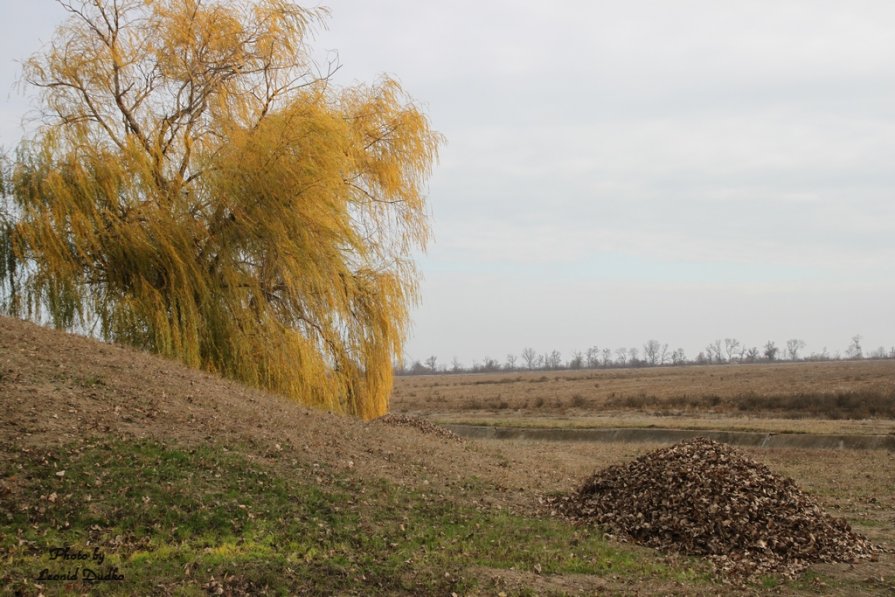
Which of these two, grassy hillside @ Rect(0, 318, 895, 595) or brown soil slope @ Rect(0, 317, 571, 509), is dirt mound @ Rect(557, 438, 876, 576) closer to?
grassy hillside @ Rect(0, 318, 895, 595)

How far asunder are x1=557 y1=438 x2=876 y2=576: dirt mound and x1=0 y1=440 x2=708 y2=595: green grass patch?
0.80 m

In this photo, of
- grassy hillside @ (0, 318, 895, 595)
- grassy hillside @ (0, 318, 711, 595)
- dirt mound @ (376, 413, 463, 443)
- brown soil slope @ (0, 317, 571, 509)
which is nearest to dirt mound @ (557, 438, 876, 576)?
grassy hillside @ (0, 318, 895, 595)

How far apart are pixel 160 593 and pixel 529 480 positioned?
7806 mm

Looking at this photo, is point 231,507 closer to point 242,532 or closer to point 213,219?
point 242,532

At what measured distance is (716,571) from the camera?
899 centimetres

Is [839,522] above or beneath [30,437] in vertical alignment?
beneath

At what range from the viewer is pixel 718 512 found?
10.4 metres

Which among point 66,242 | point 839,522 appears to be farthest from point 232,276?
point 839,522

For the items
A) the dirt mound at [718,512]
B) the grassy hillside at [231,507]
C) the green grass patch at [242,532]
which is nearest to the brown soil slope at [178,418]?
the grassy hillside at [231,507]

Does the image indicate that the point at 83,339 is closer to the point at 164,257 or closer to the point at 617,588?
the point at 164,257

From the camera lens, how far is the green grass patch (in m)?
7.44

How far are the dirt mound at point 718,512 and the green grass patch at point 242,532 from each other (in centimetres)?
80

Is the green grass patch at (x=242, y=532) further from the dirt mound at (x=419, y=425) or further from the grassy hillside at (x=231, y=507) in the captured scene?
the dirt mound at (x=419, y=425)

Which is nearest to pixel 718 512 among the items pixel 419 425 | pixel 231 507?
pixel 231 507
